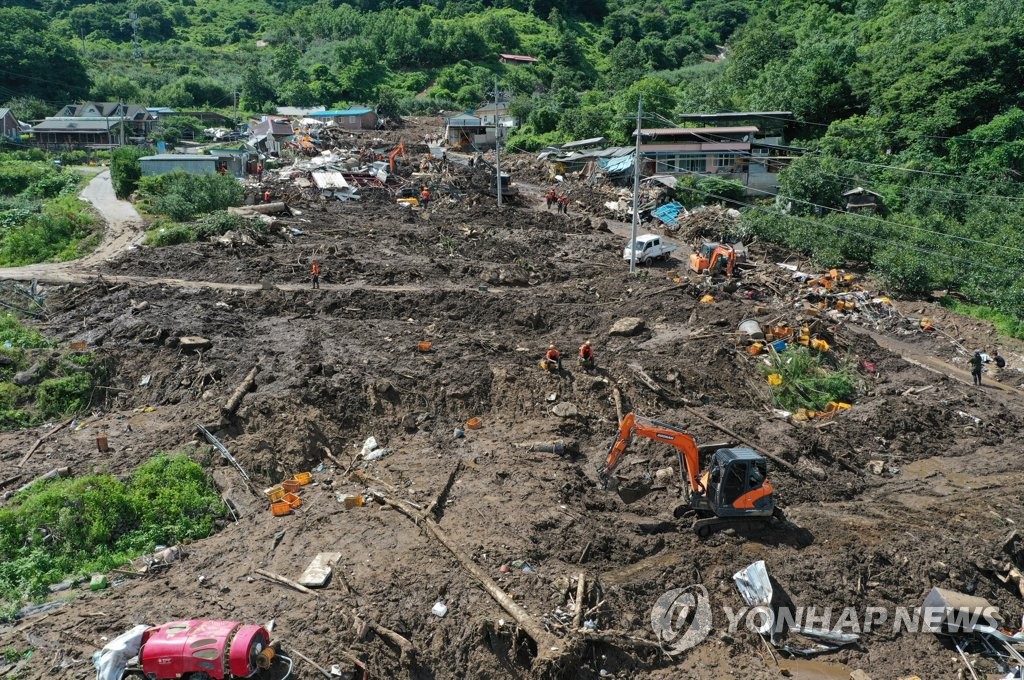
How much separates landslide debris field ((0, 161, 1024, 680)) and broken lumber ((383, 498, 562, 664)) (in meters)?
0.06

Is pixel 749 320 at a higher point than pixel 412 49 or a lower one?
lower

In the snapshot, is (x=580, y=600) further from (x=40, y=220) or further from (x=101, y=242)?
(x=40, y=220)

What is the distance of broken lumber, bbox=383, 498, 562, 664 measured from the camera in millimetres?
9453

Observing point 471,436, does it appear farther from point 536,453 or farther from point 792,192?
point 792,192

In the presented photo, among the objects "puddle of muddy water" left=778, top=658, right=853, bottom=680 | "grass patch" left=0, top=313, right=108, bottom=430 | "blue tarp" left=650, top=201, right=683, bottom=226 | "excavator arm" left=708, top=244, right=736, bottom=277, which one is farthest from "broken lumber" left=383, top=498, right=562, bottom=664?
"blue tarp" left=650, top=201, right=683, bottom=226

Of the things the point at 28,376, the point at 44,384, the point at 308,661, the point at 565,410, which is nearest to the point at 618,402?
the point at 565,410

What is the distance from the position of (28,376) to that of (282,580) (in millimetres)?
10835

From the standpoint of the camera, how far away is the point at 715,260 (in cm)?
2681

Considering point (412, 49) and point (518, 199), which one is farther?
point (412, 49)

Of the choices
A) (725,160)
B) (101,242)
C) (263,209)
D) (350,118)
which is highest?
(350,118)

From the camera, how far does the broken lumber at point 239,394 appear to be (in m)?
15.5

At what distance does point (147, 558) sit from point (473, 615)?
5.85m

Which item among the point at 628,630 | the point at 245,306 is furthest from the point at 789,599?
the point at 245,306

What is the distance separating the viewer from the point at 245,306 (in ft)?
72.8
